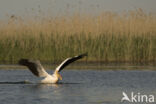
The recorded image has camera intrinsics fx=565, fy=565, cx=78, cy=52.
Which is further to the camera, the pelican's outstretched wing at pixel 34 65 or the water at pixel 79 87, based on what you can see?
the pelican's outstretched wing at pixel 34 65

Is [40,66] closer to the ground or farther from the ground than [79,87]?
farther from the ground

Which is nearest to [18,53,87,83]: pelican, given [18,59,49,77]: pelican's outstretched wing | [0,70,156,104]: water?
[18,59,49,77]: pelican's outstretched wing

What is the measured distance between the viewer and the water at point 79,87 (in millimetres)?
10648

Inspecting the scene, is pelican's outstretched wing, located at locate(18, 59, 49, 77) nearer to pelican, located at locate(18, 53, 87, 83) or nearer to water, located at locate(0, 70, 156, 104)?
pelican, located at locate(18, 53, 87, 83)

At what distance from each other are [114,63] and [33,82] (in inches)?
223

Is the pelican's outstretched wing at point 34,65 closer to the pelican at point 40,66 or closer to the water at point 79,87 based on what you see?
the pelican at point 40,66

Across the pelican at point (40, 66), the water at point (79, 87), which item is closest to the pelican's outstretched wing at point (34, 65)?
the pelican at point (40, 66)

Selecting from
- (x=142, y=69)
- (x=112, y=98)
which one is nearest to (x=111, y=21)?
(x=142, y=69)

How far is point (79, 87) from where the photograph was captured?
12.9 metres

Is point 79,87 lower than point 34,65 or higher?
lower

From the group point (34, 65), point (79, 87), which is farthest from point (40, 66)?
point (79, 87)

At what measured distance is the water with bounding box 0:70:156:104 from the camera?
1065cm

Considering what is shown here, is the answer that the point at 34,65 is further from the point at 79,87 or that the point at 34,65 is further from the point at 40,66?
the point at 79,87

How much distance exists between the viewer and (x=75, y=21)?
2081cm
